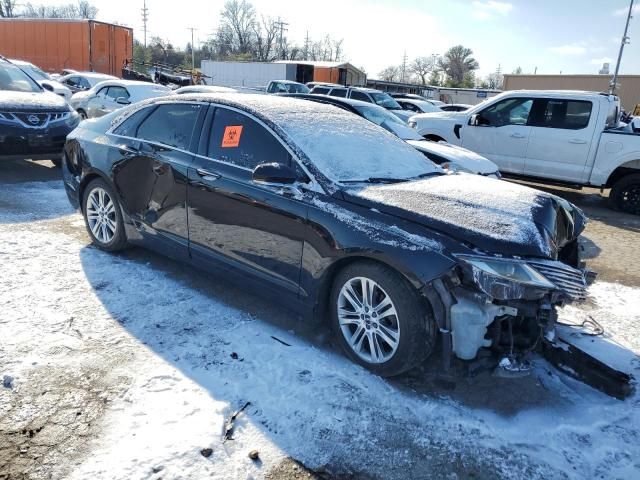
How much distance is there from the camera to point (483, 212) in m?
3.19

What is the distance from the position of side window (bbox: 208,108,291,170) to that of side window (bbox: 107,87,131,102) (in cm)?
1021

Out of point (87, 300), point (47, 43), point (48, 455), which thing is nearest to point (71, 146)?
point (87, 300)

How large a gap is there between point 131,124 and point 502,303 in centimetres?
366

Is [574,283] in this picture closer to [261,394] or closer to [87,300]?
[261,394]

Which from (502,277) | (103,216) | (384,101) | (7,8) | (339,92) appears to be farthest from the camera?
(7,8)

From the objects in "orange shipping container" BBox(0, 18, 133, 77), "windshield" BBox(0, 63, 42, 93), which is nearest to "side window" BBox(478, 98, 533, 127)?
"windshield" BBox(0, 63, 42, 93)

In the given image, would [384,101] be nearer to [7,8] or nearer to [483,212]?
[483,212]

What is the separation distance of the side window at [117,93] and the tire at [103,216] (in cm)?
890

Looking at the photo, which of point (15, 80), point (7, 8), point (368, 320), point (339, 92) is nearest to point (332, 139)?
A: point (368, 320)

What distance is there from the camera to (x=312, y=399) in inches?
115

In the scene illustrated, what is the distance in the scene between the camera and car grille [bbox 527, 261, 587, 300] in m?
2.84

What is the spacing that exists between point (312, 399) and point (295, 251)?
3.22ft

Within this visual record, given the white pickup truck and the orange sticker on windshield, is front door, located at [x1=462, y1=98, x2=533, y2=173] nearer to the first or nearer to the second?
the white pickup truck

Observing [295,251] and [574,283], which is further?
[295,251]
